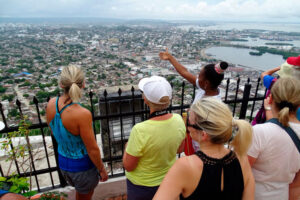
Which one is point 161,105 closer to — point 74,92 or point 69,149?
point 74,92

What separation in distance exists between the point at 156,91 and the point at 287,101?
95 cm

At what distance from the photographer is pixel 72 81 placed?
161 centimetres

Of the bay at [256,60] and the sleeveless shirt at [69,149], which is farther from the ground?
the sleeveless shirt at [69,149]

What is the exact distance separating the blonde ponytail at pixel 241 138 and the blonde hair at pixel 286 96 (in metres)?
0.42

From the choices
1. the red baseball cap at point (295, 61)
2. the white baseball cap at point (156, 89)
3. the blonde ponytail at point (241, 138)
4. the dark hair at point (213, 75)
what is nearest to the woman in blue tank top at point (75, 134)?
the white baseball cap at point (156, 89)

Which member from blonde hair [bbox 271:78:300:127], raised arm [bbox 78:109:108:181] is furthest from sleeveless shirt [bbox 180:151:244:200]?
raised arm [bbox 78:109:108:181]

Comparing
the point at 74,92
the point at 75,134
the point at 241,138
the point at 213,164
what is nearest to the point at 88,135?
→ the point at 75,134

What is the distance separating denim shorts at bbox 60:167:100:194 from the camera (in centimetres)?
187

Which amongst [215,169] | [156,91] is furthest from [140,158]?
[215,169]

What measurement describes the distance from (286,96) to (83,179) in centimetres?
186

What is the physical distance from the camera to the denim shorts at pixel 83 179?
6.13 ft

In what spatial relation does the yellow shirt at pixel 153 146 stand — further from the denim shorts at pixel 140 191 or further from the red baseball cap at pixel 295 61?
the red baseball cap at pixel 295 61

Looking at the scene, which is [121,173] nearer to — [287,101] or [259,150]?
[259,150]

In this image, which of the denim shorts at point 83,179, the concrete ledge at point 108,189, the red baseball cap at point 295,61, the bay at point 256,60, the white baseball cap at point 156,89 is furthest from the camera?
the bay at point 256,60
